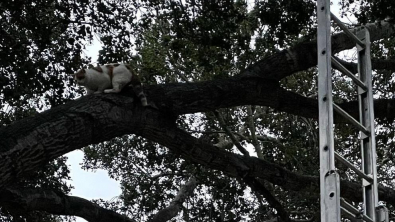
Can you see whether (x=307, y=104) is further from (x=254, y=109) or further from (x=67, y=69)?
(x=254, y=109)

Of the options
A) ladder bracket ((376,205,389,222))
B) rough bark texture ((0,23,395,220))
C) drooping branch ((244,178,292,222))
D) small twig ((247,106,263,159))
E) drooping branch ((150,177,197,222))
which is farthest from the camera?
small twig ((247,106,263,159))

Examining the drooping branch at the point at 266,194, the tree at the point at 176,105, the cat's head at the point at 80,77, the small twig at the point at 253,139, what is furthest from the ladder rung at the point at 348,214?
the small twig at the point at 253,139

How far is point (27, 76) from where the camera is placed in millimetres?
7801

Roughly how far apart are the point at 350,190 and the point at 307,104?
3.78 ft

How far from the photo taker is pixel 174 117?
22.4 ft

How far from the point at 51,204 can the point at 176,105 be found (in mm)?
1704

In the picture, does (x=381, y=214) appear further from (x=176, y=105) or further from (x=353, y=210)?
(x=176, y=105)

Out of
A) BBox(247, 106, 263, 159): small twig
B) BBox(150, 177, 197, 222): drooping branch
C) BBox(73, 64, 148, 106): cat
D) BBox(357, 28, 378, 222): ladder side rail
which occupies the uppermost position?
BBox(247, 106, 263, 159): small twig

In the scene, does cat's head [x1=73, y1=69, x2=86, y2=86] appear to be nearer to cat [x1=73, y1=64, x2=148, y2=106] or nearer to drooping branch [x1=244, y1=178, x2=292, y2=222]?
cat [x1=73, y1=64, x2=148, y2=106]

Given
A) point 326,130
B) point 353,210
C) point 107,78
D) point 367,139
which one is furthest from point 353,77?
point 107,78

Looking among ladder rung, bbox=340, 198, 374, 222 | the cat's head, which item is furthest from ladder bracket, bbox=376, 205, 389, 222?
the cat's head

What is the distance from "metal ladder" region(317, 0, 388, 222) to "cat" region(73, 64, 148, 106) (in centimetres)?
216

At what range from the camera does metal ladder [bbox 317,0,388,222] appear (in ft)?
14.2

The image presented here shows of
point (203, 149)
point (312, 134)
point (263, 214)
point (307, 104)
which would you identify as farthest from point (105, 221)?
point (312, 134)
